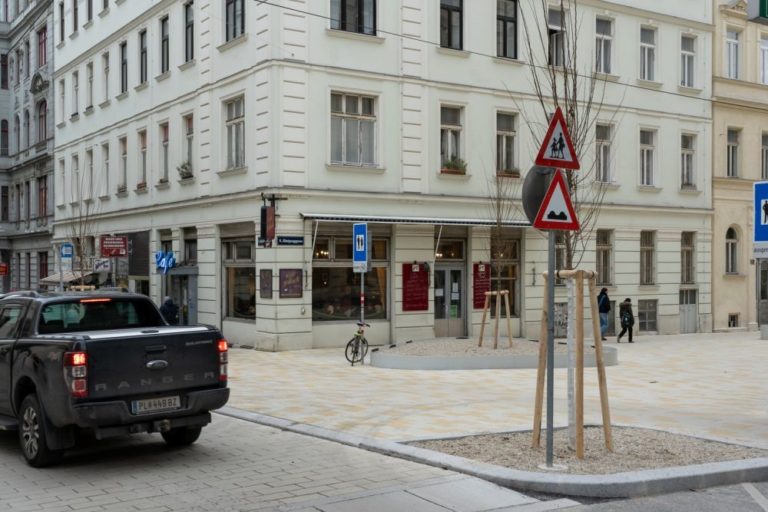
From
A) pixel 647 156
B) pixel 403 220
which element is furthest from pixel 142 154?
pixel 647 156

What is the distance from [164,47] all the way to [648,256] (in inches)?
716

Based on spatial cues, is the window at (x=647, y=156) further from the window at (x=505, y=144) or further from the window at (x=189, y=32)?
the window at (x=189, y=32)

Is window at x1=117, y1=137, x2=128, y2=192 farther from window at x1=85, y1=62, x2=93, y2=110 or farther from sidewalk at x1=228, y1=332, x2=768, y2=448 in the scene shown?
sidewalk at x1=228, y1=332, x2=768, y2=448

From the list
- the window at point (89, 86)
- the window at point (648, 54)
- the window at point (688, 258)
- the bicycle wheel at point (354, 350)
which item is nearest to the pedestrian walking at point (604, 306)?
the window at point (688, 258)

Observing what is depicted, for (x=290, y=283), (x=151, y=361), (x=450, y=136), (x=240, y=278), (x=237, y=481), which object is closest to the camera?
(x=237, y=481)

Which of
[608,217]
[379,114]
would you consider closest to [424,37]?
[379,114]

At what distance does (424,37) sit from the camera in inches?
995

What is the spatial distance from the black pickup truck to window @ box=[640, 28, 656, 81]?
25.0m

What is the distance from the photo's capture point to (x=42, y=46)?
46531 millimetres

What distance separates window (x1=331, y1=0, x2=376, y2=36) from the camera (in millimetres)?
24000

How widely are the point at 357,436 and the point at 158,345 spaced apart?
2687 millimetres

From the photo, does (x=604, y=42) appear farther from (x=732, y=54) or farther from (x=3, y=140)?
(x=3, y=140)

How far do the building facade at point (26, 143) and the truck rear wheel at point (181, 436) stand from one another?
120 ft

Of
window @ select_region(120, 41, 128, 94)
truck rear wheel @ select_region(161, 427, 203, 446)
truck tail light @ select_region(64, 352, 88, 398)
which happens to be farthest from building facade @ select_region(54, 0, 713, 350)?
truck tail light @ select_region(64, 352, 88, 398)
